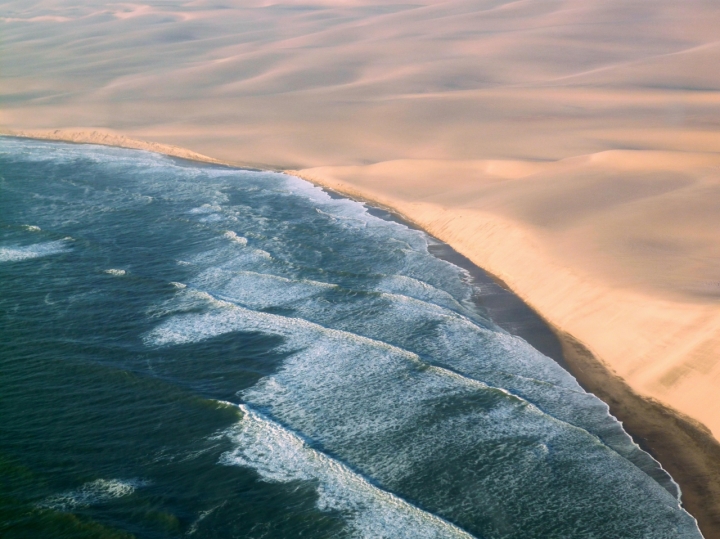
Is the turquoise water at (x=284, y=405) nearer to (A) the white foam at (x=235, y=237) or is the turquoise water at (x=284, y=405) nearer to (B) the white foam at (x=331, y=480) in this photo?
(B) the white foam at (x=331, y=480)

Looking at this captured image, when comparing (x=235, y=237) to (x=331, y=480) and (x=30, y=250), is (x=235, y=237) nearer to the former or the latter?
(x=30, y=250)

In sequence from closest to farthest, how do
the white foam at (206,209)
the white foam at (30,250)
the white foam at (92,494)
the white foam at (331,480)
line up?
1. the white foam at (331,480)
2. the white foam at (92,494)
3. the white foam at (30,250)
4. the white foam at (206,209)

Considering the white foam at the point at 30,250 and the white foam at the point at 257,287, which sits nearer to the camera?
the white foam at the point at 257,287

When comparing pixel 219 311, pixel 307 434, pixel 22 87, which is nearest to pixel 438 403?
pixel 307 434

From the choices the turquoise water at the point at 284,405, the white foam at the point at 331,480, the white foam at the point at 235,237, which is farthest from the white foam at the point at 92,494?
the white foam at the point at 235,237

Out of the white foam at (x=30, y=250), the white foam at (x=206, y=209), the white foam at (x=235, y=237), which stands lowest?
the white foam at (x=235, y=237)

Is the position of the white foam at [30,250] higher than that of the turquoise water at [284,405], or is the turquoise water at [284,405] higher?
the white foam at [30,250]

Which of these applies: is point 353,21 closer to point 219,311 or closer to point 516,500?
point 219,311

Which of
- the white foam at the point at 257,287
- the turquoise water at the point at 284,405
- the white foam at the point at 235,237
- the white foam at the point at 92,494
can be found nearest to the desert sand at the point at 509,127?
the turquoise water at the point at 284,405

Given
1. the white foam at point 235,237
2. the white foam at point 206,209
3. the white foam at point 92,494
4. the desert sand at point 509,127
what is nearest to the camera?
the white foam at point 92,494
